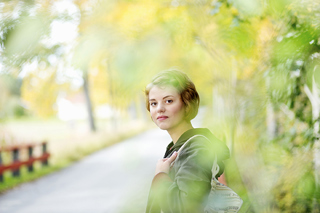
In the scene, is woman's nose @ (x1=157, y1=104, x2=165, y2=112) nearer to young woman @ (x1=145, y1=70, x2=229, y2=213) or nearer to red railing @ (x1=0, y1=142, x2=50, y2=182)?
young woman @ (x1=145, y1=70, x2=229, y2=213)

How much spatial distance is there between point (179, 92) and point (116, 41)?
1.05 metres

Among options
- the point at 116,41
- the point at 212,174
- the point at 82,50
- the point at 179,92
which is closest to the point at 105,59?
the point at 116,41

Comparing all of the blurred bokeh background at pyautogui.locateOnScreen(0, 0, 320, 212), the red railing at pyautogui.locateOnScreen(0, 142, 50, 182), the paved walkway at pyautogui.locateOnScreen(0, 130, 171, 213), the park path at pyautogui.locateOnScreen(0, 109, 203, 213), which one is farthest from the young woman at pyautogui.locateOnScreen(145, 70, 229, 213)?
the red railing at pyautogui.locateOnScreen(0, 142, 50, 182)

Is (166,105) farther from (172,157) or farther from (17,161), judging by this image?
(17,161)

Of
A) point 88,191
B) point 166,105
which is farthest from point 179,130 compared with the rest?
point 88,191

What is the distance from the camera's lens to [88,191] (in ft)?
24.1

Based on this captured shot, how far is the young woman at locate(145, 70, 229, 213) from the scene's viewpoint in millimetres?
1168

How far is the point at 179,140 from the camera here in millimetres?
1304

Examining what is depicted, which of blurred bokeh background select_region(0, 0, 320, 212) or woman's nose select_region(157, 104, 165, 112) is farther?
blurred bokeh background select_region(0, 0, 320, 212)

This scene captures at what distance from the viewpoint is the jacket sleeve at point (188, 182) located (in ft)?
3.81

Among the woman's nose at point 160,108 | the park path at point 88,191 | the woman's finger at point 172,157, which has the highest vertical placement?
the woman's nose at point 160,108

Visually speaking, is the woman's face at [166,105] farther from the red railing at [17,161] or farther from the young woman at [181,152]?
the red railing at [17,161]

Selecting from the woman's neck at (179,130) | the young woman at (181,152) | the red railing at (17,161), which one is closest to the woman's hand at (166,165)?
the young woman at (181,152)

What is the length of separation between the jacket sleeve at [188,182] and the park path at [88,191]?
2.89 m
